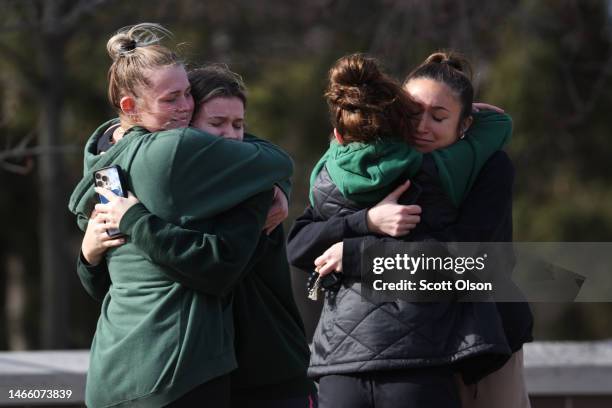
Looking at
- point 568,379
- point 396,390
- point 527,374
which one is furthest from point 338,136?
point 568,379

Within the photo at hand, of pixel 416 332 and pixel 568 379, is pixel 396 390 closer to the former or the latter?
pixel 416 332

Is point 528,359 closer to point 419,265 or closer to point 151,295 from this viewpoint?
point 419,265

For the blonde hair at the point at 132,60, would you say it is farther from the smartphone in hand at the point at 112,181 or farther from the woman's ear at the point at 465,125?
the woman's ear at the point at 465,125

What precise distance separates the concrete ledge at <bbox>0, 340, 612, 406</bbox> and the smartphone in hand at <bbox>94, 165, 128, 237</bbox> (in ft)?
4.95

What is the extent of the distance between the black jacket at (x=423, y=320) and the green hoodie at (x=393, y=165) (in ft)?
0.13

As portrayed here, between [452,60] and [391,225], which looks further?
[452,60]

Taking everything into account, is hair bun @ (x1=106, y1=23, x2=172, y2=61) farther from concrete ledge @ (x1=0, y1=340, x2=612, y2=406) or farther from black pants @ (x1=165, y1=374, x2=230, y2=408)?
concrete ledge @ (x1=0, y1=340, x2=612, y2=406)

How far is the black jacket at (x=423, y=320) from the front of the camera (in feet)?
9.45

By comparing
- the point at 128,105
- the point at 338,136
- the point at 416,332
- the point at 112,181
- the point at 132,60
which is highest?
the point at 132,60

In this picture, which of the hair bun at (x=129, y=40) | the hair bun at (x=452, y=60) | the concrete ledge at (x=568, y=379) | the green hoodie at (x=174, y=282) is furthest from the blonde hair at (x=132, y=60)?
the concrete ledge at (x=568, y=379)

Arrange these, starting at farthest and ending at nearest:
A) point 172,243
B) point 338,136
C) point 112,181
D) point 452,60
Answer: point 452,60 → point 338,136 → point 112,181 → point 172,243

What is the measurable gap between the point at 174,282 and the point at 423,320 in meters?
0.67

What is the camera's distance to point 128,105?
3018 mm

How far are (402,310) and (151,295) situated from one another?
0.67 m
